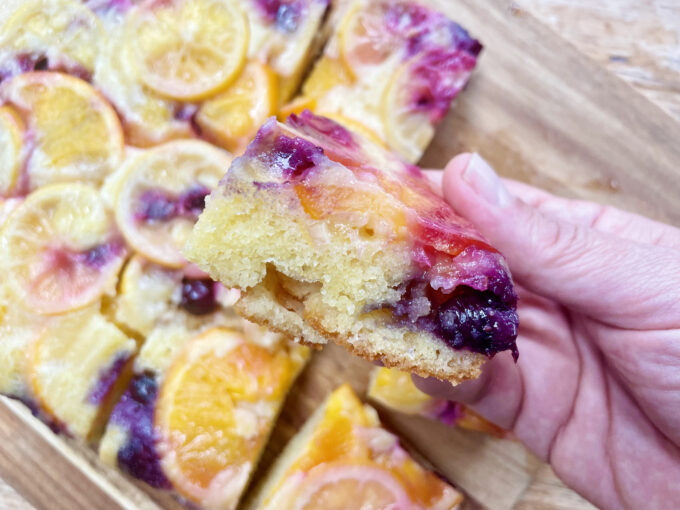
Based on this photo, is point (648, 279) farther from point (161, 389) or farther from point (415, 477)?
point (161, 389)

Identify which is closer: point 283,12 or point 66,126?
point 66,126

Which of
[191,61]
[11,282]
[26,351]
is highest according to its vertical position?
[191,61]

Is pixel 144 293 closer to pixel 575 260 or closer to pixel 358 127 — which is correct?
pixel 358 127

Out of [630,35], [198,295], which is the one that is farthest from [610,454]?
[630,35]

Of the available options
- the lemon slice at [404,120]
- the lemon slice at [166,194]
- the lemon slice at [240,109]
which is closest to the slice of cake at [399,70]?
the lemon slice at [404,120]

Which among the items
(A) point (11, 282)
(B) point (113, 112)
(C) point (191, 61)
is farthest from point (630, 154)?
(A) point (11, 282)

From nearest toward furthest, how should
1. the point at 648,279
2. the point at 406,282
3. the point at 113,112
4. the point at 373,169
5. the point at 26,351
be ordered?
1. the point at 406,282
2. the point at 373,169
3. the point at 648,279
4. the point at 26,351
5. the point at 113,112

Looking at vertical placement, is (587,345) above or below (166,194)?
above
